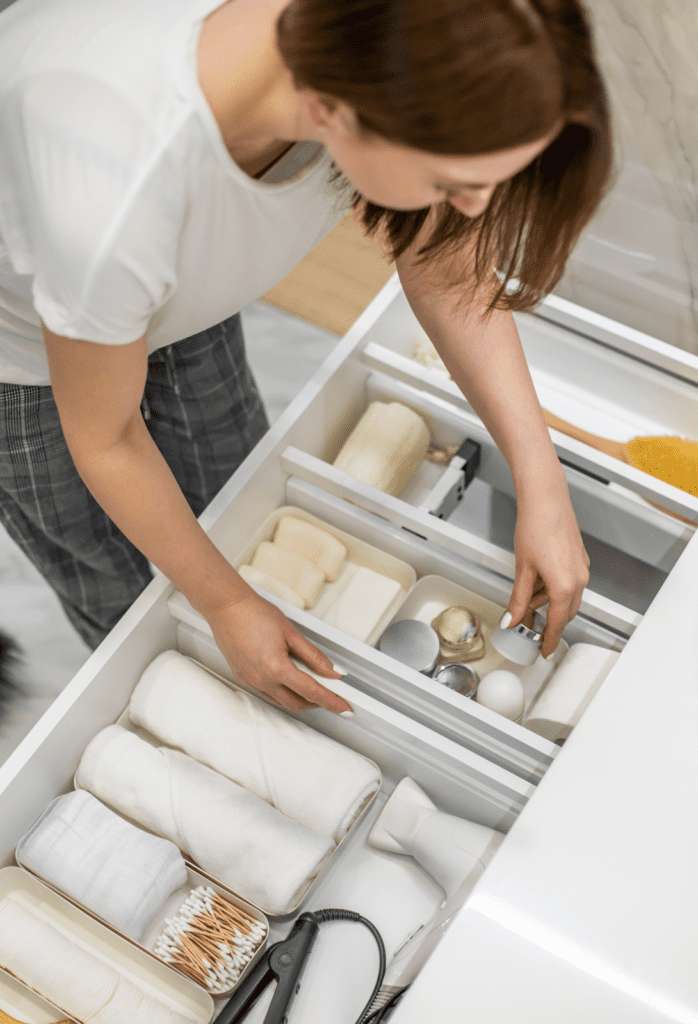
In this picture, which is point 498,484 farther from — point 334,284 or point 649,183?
point 334,284

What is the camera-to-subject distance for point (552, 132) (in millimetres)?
476

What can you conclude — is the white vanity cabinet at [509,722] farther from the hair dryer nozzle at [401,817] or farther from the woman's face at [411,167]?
the woman's face at [411,167]

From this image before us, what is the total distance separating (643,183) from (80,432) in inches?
35.8

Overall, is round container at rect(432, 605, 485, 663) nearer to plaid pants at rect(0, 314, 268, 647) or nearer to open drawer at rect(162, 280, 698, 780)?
open drawer at rect(162, 280, 698, 780)

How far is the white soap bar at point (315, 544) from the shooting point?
3.36 feet

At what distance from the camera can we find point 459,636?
98 cm

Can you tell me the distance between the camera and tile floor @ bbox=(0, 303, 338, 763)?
1.50 metres

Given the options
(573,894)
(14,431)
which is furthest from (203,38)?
(573,894)

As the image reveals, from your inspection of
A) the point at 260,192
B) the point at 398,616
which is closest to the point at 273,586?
the point at 398,616

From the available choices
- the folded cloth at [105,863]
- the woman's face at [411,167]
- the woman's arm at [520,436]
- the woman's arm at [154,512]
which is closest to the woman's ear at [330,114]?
the woman's face at [411,167]

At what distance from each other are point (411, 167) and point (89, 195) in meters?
0.21

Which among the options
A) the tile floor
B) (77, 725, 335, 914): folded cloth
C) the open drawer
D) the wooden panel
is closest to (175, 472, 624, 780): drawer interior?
the open drawer

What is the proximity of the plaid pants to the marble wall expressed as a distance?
54 centimetres

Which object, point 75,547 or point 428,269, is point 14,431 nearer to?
point 75,547
